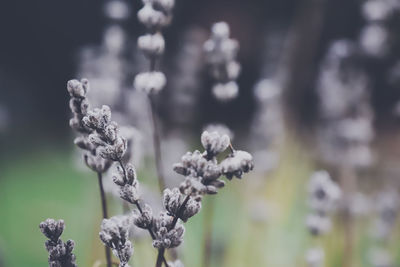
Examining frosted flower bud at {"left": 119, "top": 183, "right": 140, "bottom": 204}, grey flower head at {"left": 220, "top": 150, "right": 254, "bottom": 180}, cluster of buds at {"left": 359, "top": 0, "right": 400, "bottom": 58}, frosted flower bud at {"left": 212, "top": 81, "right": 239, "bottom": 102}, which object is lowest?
frosted flower bud at {"left": 119, "top": 183, "right": 140, "bottom": 204}

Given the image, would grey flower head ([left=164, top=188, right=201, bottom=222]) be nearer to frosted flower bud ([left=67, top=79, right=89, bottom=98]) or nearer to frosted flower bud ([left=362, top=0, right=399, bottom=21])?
frosted flower bud ([left=67, top=79, right=89, bottom=98])

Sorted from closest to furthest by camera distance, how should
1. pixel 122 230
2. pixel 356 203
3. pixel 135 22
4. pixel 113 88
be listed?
pixel 122 230
pixel 113 88
pixel 356 203
pixel 135 22

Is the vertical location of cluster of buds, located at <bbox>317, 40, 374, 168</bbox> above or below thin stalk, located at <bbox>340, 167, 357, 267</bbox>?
above

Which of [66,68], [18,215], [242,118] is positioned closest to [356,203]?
[18,215]

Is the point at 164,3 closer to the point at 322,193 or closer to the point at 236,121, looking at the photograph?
the point at 322,193

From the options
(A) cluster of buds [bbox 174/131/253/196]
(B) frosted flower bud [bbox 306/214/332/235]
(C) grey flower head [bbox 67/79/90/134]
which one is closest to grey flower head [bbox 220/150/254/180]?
(A) cluster of buds [bbox 174/131/253/196]

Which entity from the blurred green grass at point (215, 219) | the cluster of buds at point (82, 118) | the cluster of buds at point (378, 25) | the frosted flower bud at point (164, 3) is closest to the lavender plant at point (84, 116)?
the cluster of buds at point (82, 118)

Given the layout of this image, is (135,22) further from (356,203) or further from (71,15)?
(356,203)
